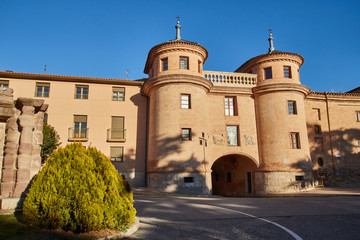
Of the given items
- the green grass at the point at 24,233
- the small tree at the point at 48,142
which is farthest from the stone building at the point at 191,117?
the green grass at the point at 24,233

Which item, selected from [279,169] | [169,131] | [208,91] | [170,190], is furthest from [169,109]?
[279,169]

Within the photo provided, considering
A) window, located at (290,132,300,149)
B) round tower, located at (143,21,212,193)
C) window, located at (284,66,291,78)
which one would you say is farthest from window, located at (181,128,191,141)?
window, located at (284,66,291,78)

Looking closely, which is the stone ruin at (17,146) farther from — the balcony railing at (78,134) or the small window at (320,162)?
the small window at (320,162)

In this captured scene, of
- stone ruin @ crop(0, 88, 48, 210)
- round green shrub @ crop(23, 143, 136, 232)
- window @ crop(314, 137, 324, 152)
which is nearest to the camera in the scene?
round green shrub @ crop(23, 143, 136, 232)

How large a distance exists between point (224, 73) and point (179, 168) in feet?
32.0

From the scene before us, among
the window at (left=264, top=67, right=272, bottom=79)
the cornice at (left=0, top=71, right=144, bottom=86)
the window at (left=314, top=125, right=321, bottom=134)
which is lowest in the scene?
the window at (left=314, top=125, right=321, bottom=134)

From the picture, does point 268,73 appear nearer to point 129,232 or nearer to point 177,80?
point 177,80

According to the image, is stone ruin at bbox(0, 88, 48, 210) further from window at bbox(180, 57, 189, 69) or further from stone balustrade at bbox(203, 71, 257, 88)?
stone balustrade at bbox(203, 71, 257, 88)

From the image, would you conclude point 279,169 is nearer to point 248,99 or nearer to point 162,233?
point 248,99

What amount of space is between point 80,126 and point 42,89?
464 centimetres

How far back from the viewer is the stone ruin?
809cm

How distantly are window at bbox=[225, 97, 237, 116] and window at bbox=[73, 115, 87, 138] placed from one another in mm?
12333

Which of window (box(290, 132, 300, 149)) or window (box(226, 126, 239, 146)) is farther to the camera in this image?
window (box(226, 126, 239, 146))

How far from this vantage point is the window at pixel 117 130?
2280cm
